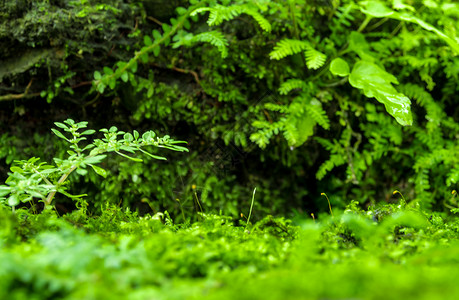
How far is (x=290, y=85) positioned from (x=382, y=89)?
0.71m

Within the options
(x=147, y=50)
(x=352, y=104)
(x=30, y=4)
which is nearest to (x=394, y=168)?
(x=352, y=104)

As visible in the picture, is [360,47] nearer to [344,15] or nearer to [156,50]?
[344,15]

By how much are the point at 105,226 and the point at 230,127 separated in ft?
5.16

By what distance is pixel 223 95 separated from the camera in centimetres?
283

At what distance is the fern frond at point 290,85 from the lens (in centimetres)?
272

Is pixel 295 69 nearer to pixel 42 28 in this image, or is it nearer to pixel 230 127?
pixel 230 127

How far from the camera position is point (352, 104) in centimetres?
303

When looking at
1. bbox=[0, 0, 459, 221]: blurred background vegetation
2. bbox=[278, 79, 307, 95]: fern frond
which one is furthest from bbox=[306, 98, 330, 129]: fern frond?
bbox=[278, 79, 307, 95]: fern frond

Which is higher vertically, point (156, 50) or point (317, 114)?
point (156, 50)

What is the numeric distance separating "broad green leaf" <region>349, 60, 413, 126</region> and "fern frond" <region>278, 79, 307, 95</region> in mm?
417

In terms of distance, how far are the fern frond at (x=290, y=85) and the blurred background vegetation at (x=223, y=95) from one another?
1 centimetres

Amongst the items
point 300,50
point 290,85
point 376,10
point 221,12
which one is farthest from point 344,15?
point 221,12

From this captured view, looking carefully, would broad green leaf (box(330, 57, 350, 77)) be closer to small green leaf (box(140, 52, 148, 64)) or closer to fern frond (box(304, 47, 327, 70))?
fern frond (box(304, 47, 327, 70))

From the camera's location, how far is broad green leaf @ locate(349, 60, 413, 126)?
7.18 feet
